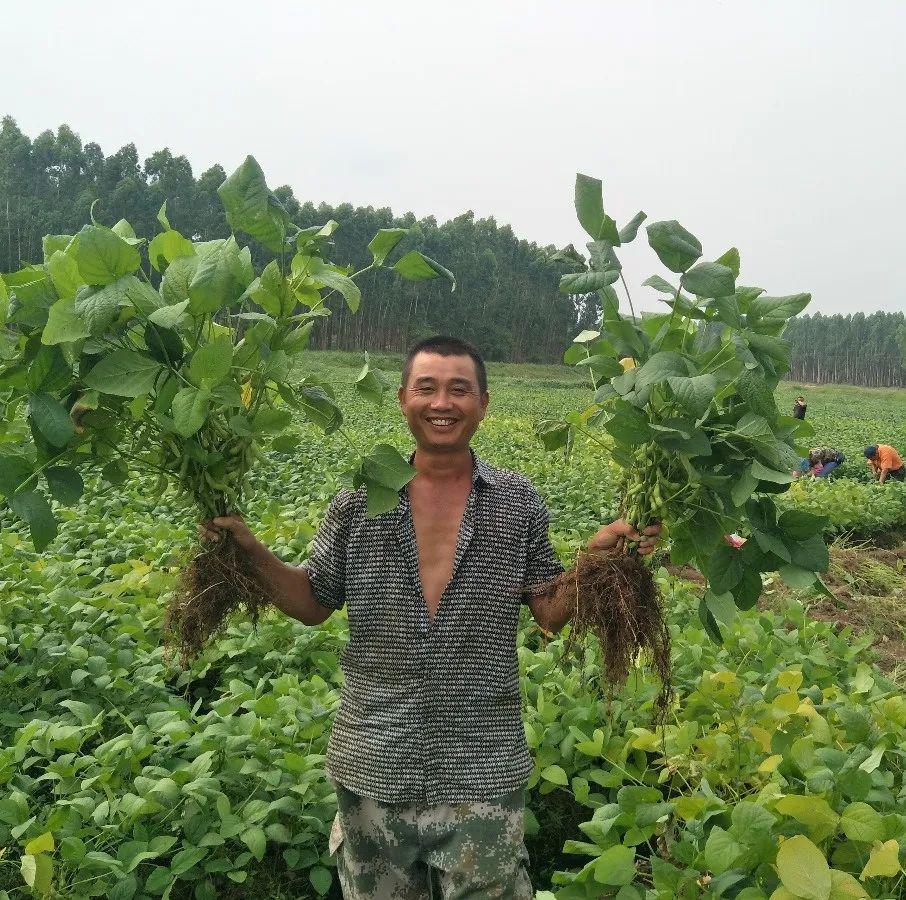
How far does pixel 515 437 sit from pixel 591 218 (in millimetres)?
10276

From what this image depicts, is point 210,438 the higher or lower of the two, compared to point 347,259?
lower

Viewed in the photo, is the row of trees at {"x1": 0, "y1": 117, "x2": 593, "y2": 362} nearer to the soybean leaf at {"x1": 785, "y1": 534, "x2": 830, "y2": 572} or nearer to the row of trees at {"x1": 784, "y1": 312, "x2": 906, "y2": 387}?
the soybean leaf at {"x1": 785, "y1": 534, "x2": 830, "y2": 572}

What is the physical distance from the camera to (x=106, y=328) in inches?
62.6

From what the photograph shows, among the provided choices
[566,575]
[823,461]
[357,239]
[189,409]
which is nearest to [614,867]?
[566,575]

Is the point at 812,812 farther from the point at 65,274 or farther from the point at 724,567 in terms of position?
the point at 65,274

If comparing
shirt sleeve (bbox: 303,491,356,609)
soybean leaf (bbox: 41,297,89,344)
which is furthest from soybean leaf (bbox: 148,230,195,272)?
shirt sleeve (bbox: 303,491,356,609)

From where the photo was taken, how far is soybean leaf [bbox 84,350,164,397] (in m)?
1.57

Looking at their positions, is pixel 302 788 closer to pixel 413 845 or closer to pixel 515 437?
pixel 413 845

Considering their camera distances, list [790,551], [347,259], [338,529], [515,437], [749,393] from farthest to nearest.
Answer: [347,259] → [515,437] → [338,529] → [790,551] → [749,393]

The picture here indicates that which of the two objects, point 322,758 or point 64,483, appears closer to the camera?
point 64,483

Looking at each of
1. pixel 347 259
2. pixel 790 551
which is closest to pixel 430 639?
pixel 790 551

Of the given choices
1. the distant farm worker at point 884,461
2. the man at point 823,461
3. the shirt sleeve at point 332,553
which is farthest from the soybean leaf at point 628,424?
the distant farm worker at point 884,461

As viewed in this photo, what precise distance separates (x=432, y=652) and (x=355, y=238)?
147ft

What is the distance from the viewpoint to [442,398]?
6.52 feet
